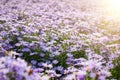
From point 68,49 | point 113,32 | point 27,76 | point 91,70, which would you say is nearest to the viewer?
point 27,76

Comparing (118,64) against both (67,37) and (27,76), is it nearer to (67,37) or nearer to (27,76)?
(67,37)

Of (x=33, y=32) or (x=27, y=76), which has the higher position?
(x=27, y=76)

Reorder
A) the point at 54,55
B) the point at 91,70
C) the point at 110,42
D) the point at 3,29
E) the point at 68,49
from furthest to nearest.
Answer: the point at 3,29, the point at 110,42, the point at 68,49, the point at 54,55, the point at 91,70

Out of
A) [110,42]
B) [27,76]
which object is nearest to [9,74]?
[27,76]

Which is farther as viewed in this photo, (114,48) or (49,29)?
(49,29)

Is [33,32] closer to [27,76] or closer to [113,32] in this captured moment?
[113,32]

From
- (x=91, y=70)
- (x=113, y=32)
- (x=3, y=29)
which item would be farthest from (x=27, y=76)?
(x=113, y=32)

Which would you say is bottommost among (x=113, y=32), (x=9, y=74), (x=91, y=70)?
(x=113, y=32)

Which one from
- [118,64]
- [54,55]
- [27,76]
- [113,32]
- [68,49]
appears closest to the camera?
[27,76]

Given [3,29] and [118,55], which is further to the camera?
[3,29]

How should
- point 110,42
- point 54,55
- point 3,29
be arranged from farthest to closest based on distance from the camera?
1. point 3,29
2. point 110,42
3. point 54,55
